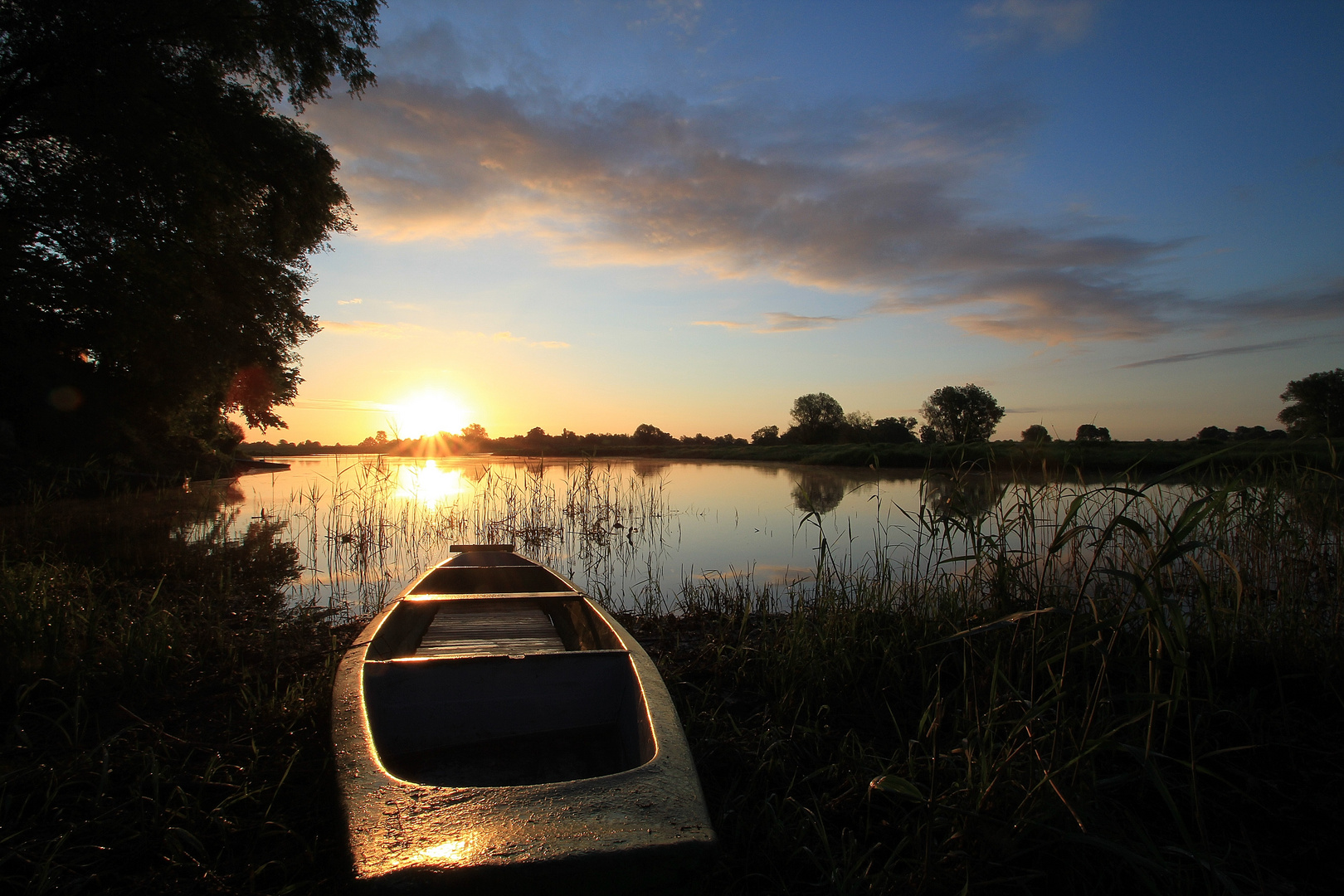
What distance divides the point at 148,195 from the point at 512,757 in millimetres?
11651

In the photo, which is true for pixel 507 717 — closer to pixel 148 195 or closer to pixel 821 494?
pixel 148 195

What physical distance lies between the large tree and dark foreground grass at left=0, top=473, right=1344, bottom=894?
810 centimetres

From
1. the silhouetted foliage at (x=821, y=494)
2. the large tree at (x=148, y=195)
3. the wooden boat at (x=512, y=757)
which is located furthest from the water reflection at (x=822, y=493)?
the large tree at (x=148, y=195)

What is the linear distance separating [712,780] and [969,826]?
2.87 ft

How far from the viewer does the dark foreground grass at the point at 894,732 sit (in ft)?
5.36

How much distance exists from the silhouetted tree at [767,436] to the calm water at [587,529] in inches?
1787

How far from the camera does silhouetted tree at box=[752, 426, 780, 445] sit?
5981cm

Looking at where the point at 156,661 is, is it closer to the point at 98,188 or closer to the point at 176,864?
the point at 176,864

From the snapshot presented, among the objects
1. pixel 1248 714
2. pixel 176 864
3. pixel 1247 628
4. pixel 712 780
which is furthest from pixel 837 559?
pixel 176 864

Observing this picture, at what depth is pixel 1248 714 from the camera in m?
2.60

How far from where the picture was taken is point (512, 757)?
2273 millimetres

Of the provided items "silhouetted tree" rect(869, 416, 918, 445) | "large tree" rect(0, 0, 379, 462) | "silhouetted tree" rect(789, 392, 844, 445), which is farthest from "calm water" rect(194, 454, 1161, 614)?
"silhouetted tree" rect(789, 392, 844, 445)

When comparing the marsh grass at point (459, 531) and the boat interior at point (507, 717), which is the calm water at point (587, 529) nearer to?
the marsh grass at point (459, 531)

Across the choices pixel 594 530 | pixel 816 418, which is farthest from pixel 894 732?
pixel 816 418
